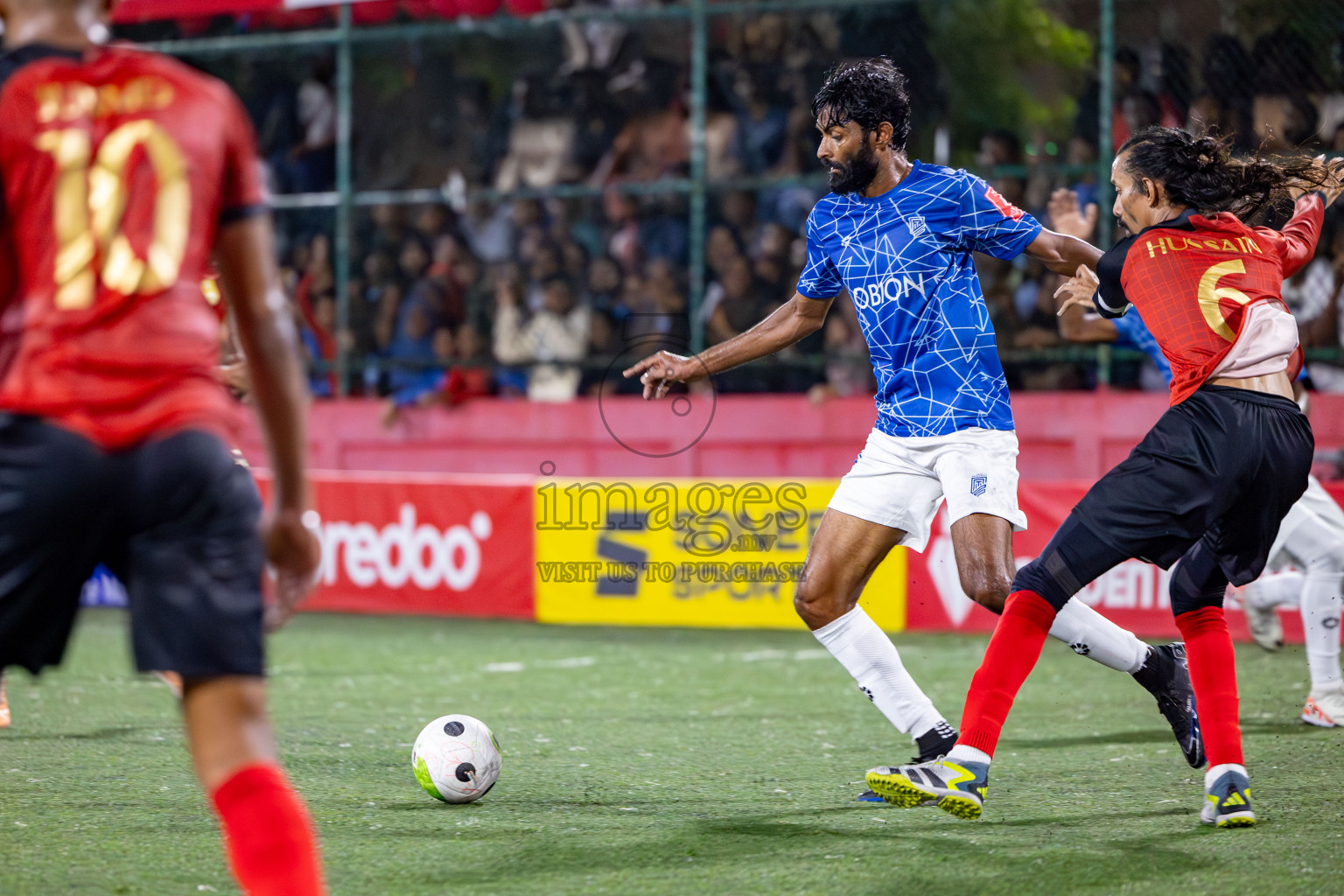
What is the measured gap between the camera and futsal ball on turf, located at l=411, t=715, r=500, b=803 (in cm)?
484

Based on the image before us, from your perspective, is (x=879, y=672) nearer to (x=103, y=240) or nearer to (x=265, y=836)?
(x=265, y=836)

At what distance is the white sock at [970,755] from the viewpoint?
4.36 metres

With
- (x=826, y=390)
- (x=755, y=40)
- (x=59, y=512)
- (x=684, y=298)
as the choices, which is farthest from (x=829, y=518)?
(x=755, y=40)

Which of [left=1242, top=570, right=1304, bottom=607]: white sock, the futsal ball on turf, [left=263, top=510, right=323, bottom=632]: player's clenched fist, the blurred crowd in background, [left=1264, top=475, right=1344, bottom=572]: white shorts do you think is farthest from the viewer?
the blurred crowd in background

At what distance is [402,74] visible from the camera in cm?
1544

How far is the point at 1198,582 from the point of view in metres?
4.59

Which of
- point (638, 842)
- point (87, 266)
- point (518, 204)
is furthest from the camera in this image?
point (518, 204)

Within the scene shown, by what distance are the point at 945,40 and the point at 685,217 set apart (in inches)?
103

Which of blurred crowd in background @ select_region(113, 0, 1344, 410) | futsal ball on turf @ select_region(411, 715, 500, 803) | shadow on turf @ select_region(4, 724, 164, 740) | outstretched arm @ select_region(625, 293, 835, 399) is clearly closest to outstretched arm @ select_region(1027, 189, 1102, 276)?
outstretched arm @ select_region(625, 293, 835, 399)

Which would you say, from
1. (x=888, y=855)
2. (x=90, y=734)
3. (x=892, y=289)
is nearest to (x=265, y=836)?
(x=888, y=855)

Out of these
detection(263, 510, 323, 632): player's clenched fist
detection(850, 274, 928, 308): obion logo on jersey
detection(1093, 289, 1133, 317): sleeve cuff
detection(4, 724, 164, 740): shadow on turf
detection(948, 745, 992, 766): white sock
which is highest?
detection(850, 274, 928, 308): obion logo on jersey

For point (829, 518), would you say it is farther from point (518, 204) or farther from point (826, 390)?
point (518, 204)

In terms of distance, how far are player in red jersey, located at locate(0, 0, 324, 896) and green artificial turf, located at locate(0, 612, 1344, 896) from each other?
1.48 meters

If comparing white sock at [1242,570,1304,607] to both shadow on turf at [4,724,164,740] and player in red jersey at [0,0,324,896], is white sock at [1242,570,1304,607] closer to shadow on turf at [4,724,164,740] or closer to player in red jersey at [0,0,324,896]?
shadow on turf at [4,724,164,740]
